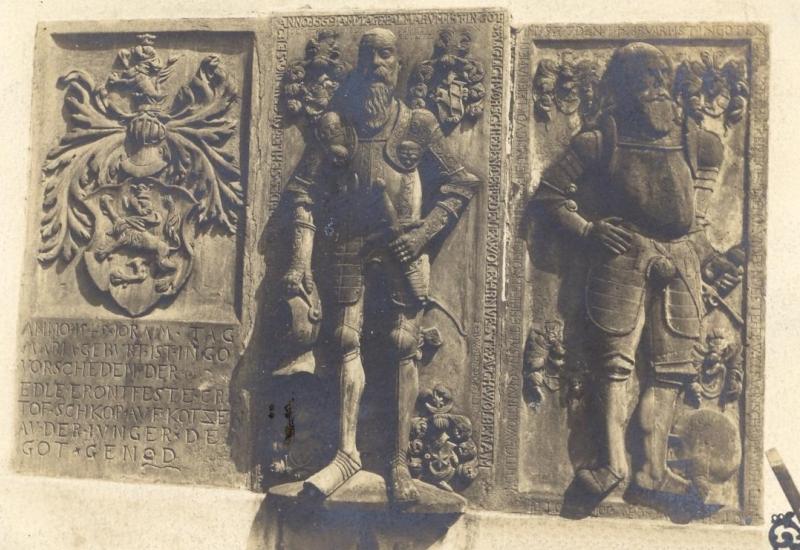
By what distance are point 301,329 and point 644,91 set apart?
2.33m

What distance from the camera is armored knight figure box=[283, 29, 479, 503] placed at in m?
6.16

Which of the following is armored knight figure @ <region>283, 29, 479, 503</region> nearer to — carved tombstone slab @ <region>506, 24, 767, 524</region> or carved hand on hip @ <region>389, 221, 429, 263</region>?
carved hand on hip @ <region>389, 221, 429, 263</region>

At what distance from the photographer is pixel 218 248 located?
6.56 meters

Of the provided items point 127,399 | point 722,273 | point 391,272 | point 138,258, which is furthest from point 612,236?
point 127,399

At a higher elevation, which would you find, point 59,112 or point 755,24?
point 755,24

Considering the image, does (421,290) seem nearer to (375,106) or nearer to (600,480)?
(375,106)

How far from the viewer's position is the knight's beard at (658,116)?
611 cm

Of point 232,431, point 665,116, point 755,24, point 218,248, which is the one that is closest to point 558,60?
point 665,116

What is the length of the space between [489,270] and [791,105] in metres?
1.92

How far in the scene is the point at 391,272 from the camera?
6.26m

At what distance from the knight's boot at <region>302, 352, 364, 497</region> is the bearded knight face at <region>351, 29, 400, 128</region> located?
1.36 metres

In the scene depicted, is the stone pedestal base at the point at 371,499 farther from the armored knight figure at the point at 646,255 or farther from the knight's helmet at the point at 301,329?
the armored knight figure at the point at 646,255

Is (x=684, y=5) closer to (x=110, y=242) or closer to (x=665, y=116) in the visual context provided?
(x=665, y=116)

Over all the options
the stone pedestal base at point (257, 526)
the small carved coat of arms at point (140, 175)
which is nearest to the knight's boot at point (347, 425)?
the stone pedestal base at point (257, 526)
